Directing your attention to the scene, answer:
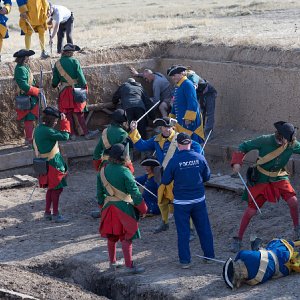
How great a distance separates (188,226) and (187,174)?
0.69 metres

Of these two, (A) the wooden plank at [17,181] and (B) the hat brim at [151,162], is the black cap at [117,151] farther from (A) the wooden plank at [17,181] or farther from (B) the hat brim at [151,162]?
(A) the wooden plank at [17,181]

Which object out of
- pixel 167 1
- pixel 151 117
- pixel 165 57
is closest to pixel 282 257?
pixel 151 117

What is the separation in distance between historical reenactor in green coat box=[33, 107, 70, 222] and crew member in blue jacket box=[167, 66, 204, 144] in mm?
1783

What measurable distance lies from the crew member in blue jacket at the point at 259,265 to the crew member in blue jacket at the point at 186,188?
108cm

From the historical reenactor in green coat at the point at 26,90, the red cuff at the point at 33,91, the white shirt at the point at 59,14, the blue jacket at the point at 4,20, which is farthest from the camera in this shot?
the white shirt at the point at 59,14

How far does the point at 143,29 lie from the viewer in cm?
2328

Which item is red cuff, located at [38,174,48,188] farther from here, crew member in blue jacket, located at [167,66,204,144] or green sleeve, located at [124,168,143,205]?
green sleeve, located at [124,168,143,205]

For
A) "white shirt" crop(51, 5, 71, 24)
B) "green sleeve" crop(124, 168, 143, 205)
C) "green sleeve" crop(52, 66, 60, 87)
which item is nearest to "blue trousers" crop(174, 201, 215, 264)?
"green sleeve" crop(124, 168, 143, 205)

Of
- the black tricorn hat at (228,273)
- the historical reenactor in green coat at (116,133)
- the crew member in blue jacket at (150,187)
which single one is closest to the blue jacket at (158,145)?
the historical reenactor in green coat at (116,133)

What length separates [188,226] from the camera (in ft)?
39.4

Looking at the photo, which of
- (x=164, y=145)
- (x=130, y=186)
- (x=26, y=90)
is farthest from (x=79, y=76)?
(x=130, y=186)

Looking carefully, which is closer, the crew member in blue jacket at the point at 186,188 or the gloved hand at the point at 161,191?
the crew member in blue jacket at the point at 186,188

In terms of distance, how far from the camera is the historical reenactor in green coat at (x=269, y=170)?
12320 mm

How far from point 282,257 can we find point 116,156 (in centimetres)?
238
